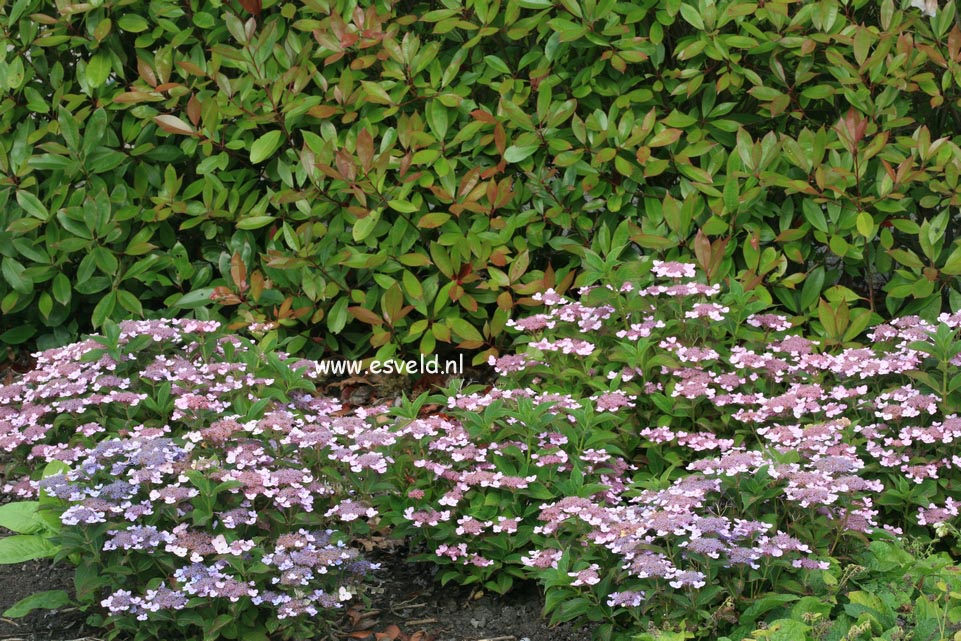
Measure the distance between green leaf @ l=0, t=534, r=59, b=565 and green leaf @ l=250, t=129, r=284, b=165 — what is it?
5.80 ft

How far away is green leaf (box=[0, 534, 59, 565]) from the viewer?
2941 millimetres

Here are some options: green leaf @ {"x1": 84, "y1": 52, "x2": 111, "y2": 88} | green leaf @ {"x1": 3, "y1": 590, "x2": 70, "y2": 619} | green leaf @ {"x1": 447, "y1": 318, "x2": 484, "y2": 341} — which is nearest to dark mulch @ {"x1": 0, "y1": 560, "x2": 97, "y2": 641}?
green leaf @ {"x1": 3, "y1": 590, "x2": 70, "y2": 619}

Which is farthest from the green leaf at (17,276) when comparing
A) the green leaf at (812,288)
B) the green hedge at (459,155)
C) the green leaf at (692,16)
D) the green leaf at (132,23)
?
the green leaf at (812,288)

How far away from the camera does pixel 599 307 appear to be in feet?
12.7

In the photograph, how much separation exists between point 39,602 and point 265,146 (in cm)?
200

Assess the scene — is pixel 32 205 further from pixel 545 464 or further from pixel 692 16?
pixel 692 16

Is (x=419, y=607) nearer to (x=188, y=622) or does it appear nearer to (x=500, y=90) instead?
(x=188, y=622)

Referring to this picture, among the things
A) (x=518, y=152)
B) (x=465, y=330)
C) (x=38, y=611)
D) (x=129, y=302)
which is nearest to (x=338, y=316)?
(x=465, y=330)

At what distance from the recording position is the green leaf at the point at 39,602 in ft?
9.58

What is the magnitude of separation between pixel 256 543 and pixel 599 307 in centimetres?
153

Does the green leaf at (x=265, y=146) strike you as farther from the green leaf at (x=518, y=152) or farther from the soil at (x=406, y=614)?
the soil at (x=406, y=614)

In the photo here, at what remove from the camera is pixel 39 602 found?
115 inches


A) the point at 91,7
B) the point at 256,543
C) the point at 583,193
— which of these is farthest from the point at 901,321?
the point at 91,7

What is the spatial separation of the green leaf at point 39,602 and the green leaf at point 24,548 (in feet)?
0.34
